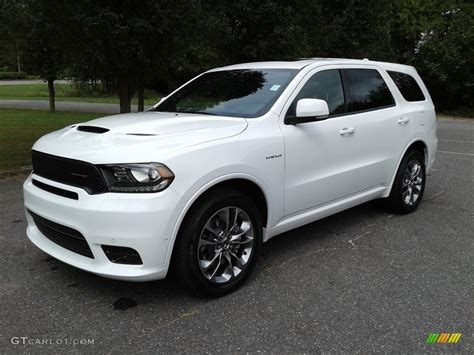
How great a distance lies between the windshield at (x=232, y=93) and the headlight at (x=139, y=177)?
1153 mm

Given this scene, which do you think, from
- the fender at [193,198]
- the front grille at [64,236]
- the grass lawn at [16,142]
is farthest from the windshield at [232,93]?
the grass lawn at [16,142]

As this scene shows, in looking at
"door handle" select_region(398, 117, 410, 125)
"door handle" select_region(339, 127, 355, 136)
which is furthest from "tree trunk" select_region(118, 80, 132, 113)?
"door handle" select_region(339, 127, 355, 136)

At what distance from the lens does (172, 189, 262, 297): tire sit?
11.0 ft

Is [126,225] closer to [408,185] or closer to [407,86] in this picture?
[408,185]

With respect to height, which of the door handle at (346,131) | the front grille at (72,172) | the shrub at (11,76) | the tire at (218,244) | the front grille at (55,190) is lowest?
the shrub at (11,76)

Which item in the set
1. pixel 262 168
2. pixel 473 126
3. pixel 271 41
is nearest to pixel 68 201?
pixel 262 168

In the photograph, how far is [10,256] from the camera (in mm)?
4383

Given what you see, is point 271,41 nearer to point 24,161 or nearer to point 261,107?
point 24,161

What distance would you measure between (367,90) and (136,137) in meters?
2.77

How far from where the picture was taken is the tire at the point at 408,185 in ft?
18.2

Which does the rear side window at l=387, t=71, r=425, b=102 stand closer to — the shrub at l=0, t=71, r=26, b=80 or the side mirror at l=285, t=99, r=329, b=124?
the side mirror at l=285, t=99, r=329, b=124

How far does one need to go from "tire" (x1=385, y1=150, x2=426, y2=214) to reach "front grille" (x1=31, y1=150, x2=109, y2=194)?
358 cm

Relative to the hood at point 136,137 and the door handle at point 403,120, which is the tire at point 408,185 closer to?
the door handle at point 403,120

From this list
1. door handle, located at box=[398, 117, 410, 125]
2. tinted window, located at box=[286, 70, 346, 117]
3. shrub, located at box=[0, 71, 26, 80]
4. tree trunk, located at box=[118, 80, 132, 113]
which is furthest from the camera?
shrub, located at box=[0, 71, 26, 80]
